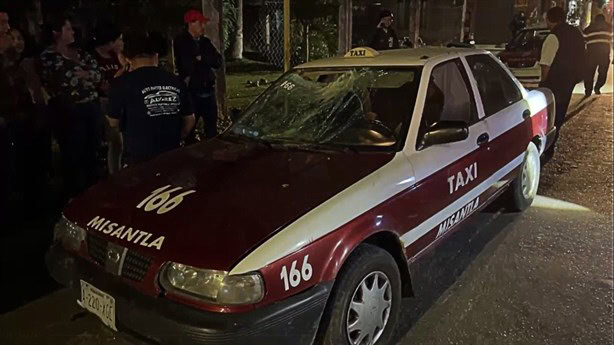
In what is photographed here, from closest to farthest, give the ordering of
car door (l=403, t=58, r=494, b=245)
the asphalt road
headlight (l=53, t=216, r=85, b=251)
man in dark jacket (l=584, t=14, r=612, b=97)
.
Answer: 1. headlight (l=53, t=216, r=85, b=251)
2. the asphalt road
3. car door (l=403, t=58, r=494, b=245)
4. man in dark jacket (l=584, t=14, r=612, b=97)

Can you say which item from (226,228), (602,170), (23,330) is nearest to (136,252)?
(226,228)

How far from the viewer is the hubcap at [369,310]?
9.39ft

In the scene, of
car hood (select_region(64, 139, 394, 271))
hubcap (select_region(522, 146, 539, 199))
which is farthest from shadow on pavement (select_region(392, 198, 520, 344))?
car hood (select_region(64, 139, 394, 271))

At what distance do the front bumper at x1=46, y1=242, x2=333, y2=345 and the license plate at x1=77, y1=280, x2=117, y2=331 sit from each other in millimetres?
37

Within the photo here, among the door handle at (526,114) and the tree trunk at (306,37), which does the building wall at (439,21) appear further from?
the door handle at (526,114)

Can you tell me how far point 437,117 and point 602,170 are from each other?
3.98 meters

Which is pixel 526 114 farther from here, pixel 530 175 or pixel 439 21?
pixel 439 21

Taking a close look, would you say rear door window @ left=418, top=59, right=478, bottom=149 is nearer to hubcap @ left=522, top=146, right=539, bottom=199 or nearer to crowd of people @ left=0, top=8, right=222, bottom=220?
hubcap @ left=522, top=146, right=539, bottom=199

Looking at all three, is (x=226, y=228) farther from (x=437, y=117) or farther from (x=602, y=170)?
(x=602, y=170)

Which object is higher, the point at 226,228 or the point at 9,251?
the point at 226,228

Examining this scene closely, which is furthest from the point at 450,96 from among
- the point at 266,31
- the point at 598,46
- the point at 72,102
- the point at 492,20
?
the point at 492,20

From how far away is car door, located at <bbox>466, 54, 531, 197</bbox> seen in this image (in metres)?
4.25

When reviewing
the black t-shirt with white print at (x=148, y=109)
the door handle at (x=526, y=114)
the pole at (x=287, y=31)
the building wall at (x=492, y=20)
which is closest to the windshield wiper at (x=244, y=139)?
the black t-shirt with white print at (x=148, y=109)

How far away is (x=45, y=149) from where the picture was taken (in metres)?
5.40
